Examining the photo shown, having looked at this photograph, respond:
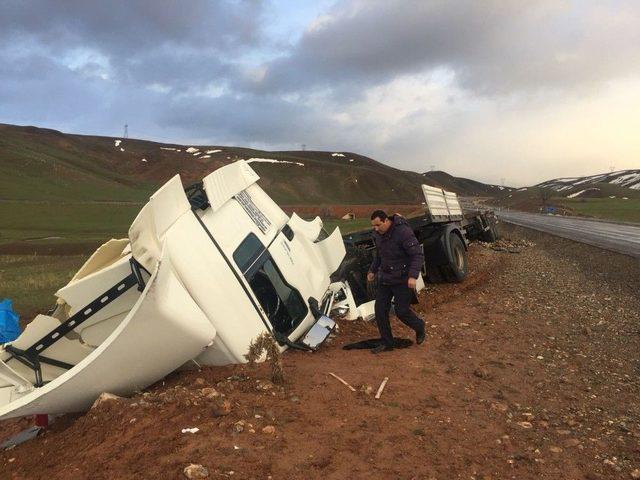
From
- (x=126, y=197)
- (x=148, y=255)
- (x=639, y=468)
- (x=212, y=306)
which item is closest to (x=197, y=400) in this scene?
(x=212, y=306)

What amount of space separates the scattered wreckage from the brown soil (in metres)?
0.27

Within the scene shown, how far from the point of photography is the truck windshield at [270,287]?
5445 mm

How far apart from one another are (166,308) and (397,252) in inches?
124

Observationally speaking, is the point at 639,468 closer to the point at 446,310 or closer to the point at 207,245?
the point at 207,245

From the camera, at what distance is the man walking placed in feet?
20.7

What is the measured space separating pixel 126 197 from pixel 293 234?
7215cm

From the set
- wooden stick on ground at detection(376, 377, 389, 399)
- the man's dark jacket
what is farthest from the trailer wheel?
wooden stick on ground at detection(376, 377, 389, 399)

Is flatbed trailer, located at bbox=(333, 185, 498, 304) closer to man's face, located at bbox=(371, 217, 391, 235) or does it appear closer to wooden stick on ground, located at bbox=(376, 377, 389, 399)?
man's face, located at bbox=(371, 217, 391, 235)

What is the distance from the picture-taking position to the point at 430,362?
5.82 m

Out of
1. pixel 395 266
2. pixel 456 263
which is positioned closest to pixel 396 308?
pixel 395 266

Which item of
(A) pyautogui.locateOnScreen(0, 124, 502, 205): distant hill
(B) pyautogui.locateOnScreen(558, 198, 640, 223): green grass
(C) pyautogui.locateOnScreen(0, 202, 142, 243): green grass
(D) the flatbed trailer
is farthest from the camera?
(A) pyautogui.locateOnScreen(0, 124, 502, 205): distant hill

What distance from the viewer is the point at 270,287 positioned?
5.68 m

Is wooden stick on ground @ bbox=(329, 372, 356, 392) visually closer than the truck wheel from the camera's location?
Yes

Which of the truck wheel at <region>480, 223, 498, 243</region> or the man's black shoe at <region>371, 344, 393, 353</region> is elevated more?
the truck wheel at <region>480, 223, 498, 243</region>
